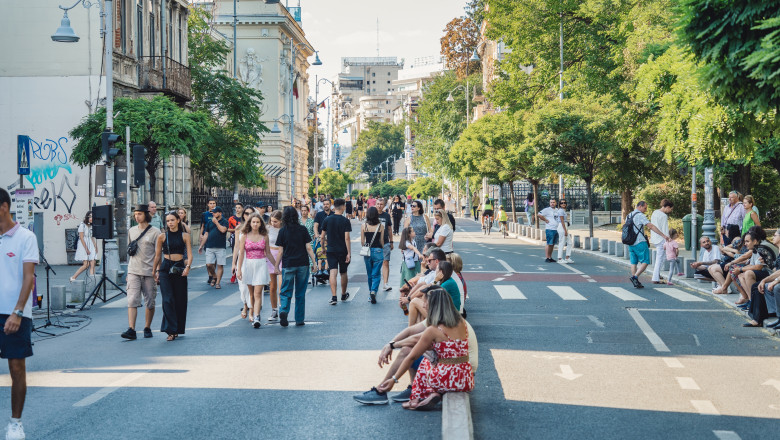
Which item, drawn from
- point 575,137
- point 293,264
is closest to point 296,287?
point 293,264

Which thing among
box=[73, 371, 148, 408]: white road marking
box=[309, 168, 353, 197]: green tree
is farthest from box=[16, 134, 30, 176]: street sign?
box=[309, 168, 353, 197]: green tree

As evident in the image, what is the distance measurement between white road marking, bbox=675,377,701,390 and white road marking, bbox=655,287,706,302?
25.0 feet

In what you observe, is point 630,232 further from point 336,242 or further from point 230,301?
point 230,301

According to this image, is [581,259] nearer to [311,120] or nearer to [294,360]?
[294,360]

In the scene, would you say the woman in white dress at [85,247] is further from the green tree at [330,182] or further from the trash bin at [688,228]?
the green tree at [330,182]

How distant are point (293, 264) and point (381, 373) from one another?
4272 millimetres

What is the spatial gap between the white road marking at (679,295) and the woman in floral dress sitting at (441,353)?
9.95 metres

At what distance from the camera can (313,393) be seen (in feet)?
28.4

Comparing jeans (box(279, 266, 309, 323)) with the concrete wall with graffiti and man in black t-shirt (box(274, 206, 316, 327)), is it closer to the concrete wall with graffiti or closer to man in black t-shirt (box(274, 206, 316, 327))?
man in black t-shirt (box(274, 206, 316, 327))

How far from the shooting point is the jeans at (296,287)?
530 inches

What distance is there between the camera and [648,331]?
12.7 meters

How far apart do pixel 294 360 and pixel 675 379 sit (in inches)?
167

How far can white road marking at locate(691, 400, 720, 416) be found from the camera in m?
7.96

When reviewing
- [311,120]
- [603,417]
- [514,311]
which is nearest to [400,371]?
[603,417]
